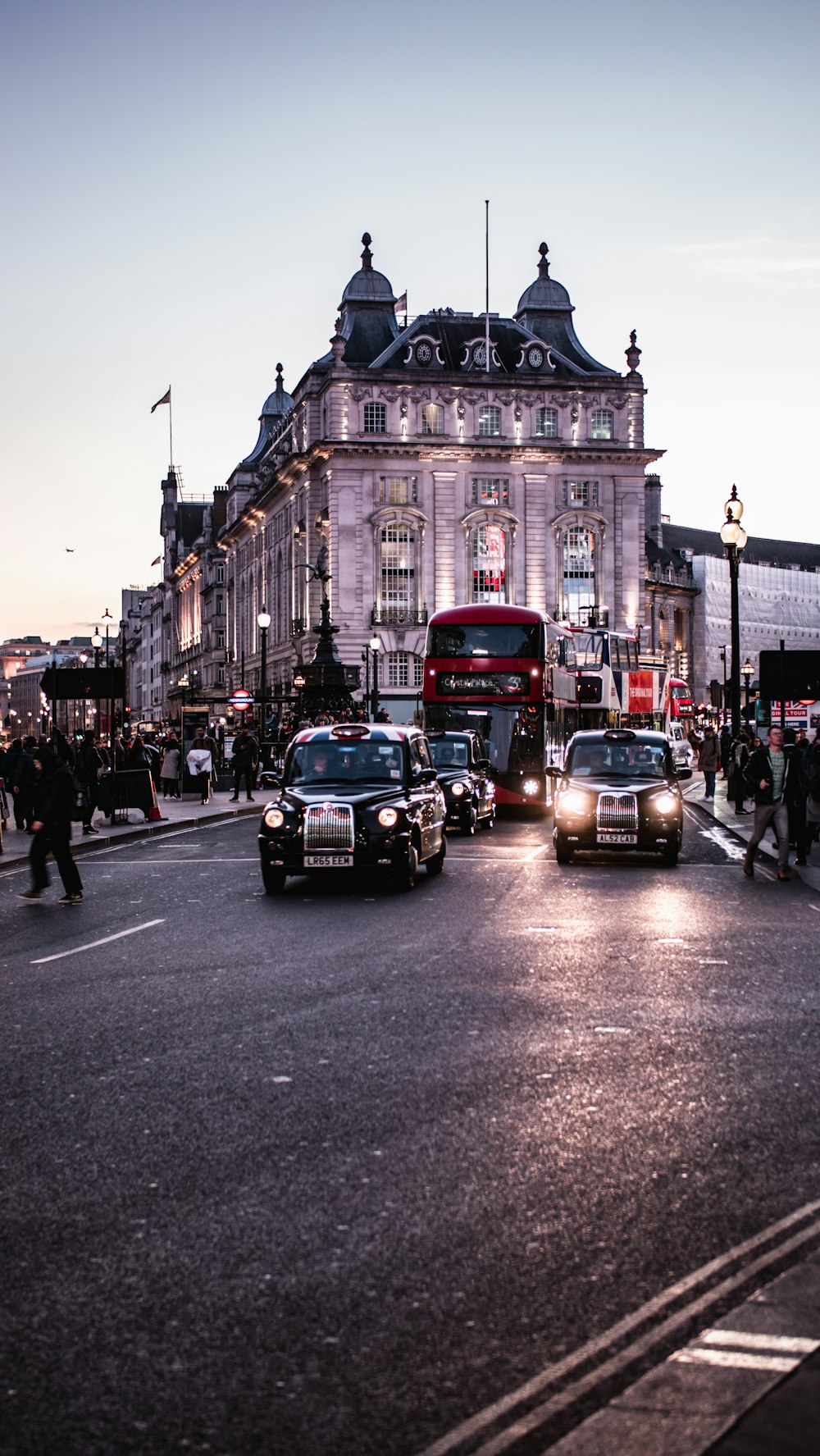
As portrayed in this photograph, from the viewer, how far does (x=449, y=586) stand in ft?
282

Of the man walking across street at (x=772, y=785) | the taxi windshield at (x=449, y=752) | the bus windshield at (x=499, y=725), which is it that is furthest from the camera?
the bus windshield at (x=499, y=725)

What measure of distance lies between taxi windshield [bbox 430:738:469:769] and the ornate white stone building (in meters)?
56.2

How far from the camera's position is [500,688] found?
110 feet

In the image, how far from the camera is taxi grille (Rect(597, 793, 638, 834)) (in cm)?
2039

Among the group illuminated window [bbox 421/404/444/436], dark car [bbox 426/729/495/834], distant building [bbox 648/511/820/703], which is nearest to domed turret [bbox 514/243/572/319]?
illuminated window [bbox 421/404/444/436]

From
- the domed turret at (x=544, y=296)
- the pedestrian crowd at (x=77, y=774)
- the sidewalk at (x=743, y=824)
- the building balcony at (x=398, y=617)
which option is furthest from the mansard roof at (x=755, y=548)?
the sidewalk at (x=743, y=824)

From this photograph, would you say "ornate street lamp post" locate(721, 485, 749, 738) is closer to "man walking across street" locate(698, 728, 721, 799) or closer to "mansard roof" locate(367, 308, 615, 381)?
"man walking across street" locate(698, 728, 721, 799)

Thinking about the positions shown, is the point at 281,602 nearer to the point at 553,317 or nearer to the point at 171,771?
the point at 553,317

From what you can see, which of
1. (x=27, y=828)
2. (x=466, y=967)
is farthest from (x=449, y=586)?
(x=466, y=967)

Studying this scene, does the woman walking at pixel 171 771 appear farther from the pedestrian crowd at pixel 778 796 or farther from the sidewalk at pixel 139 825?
the pedestrian crowd at pixel 778 796

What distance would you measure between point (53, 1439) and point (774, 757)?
1538cm

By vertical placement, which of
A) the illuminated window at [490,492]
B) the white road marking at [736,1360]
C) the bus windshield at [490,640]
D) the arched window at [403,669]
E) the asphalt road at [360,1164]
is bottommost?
the asphalt road at [360,1164]

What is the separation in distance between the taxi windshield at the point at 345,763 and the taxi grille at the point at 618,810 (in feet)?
11.4

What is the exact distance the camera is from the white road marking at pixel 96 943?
1212 centimetres
